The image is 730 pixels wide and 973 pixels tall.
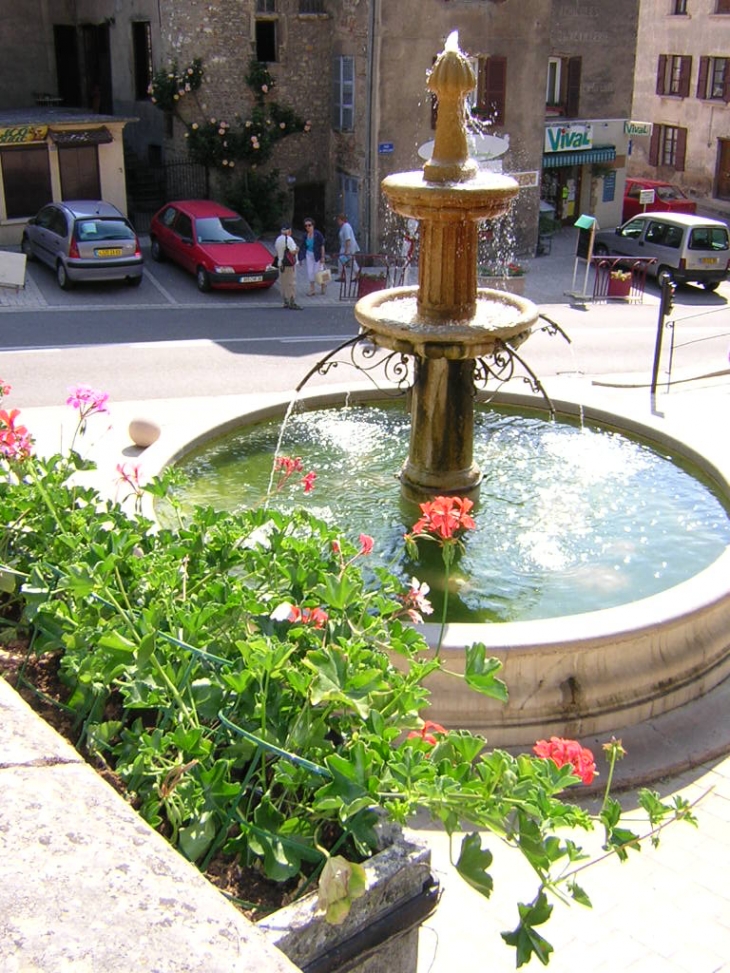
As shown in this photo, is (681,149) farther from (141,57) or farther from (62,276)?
(62,276)

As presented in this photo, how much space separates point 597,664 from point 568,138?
85.2 feet

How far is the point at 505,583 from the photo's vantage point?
8664 millimetres

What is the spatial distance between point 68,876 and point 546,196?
32569 mm

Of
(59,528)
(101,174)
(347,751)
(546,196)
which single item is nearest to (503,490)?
(59,528)

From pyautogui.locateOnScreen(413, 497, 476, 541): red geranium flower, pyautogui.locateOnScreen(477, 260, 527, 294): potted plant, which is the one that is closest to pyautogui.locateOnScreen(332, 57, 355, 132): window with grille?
pyautogui.locateOnScreen(477, 260, 527, 294): potted plant

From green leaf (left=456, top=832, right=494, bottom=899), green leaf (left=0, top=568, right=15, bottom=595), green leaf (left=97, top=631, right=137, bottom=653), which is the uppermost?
green leaf (left=97, top=631, right=137, bottom=653)

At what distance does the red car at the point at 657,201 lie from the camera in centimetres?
3241

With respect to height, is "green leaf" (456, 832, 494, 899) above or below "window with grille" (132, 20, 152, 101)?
below

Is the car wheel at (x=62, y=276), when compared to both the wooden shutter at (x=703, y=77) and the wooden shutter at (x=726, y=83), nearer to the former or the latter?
the wooden shutter at (x=726, y=83)

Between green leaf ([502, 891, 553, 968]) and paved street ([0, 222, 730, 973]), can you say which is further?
Answer: paved street ([0, 222, 730, 973])

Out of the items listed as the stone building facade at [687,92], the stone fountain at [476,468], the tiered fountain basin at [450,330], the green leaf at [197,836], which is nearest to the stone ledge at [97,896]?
the green leaf at [197,836]

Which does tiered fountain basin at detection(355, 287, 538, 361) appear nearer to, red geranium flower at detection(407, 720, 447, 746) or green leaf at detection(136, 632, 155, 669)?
red geranium flower at detection(407, 720, 447, 746)

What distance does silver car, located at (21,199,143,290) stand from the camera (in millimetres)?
21766

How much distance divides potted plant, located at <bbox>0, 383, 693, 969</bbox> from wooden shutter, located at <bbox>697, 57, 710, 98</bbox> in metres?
36.8
